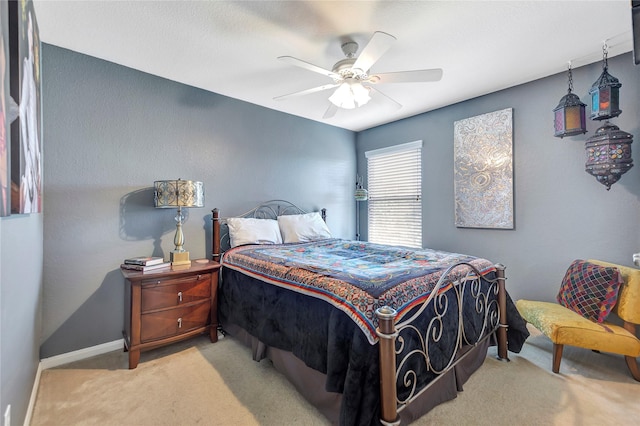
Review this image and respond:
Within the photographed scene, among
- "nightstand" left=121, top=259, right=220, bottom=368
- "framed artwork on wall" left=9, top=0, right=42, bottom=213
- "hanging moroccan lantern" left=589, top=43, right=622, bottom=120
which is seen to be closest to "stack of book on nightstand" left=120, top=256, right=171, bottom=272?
"nightstand" left=121, top=259, right=220, bottom=368

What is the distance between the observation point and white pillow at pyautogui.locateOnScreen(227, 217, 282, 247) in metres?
3.08

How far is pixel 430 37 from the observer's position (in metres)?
2.21

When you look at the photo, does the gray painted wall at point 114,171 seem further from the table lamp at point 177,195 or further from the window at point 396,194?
the window at point 396,194

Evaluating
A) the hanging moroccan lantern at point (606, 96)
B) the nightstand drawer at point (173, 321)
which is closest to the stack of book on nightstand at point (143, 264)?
the nightstand drawer at point (173, 321)

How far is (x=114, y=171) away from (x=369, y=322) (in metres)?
2.66

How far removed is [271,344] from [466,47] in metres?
2.89

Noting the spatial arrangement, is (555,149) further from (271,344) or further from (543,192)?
(271,344)

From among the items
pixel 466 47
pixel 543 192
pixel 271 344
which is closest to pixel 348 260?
pixel 271 344

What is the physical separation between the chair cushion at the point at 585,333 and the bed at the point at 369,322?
0.66 feet

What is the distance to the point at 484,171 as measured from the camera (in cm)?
332

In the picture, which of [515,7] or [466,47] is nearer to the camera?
[515,7]

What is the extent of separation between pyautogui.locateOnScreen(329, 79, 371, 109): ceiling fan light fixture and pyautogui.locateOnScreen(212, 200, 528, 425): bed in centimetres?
138

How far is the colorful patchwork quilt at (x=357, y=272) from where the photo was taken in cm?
147

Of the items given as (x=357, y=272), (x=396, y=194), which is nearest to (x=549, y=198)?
(x=396, y=194)
